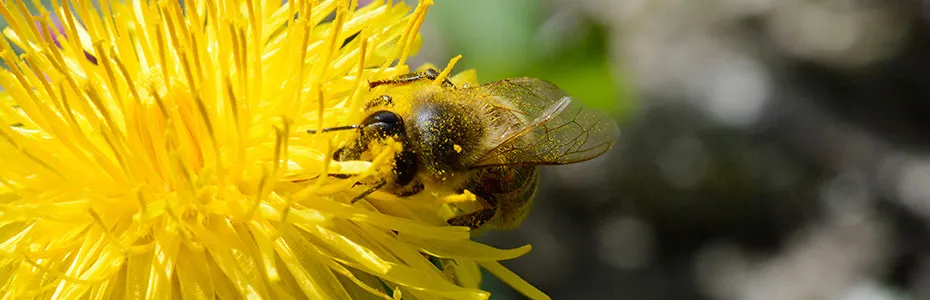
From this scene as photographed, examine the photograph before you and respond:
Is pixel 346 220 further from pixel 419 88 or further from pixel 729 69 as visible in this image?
pixel 729 69

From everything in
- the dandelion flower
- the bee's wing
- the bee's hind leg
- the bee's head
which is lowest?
the dandelion flower

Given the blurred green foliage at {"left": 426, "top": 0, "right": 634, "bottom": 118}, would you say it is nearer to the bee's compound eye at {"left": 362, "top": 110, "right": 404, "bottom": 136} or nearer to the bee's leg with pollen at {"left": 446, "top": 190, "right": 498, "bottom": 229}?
the bee's leg with pollen at {"left": 446, "top": 190, "right": 498, "bottom": 229}

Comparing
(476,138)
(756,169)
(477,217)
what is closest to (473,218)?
(477,217)

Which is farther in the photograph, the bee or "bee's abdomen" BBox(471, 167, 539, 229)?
"bee's abdomen" BBox(471, 167, 539, 229)

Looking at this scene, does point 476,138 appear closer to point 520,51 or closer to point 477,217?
point 477,217

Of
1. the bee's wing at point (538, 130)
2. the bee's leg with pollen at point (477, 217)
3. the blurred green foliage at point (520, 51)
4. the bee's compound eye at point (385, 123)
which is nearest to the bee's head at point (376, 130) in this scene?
the bee's compound eye at point (385, 123)

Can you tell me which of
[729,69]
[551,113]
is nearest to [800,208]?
[729,69]

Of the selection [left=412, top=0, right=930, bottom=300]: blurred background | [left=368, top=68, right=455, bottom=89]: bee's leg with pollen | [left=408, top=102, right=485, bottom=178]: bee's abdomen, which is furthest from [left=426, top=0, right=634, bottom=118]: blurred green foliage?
[left=408, top=102, right=485, bottom=178]: bee's abdomen
